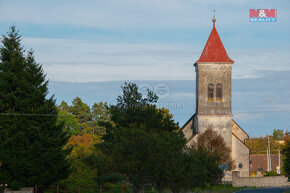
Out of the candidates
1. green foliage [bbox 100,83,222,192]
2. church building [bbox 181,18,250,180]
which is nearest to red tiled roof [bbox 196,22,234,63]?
church building [bbox 181,18,250,180]

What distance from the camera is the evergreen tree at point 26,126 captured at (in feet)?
128

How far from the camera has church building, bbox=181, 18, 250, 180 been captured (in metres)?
66.6

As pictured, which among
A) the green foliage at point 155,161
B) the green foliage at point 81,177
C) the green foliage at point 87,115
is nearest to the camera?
the green foliage at point 155,161

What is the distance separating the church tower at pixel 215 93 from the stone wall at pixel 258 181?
601cm

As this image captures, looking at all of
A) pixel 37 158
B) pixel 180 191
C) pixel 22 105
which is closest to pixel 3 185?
pixel 37 158

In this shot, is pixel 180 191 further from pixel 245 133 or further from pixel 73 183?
pixel 245 133

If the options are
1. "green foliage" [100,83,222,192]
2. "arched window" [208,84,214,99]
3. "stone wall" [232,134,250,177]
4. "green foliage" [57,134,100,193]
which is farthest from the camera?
"arched window" [208,84,214,99]

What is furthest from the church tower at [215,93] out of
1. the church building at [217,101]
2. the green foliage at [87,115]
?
the green foliage at [87,115]

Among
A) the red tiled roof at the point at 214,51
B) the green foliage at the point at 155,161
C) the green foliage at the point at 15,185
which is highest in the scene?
the red tiled roof at the point at 214,51

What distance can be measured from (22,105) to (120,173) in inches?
381

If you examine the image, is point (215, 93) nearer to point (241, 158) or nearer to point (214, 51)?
point (214, 51)

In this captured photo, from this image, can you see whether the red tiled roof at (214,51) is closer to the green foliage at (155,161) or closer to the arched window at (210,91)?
the arched window at (210,91)

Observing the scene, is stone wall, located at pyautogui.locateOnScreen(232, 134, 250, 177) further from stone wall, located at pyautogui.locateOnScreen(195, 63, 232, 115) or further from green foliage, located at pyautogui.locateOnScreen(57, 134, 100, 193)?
green foliage, located at pyautogui.locateOnScreen(57, 134, 100, 193)

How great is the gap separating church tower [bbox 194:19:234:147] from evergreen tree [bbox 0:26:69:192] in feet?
95.6
